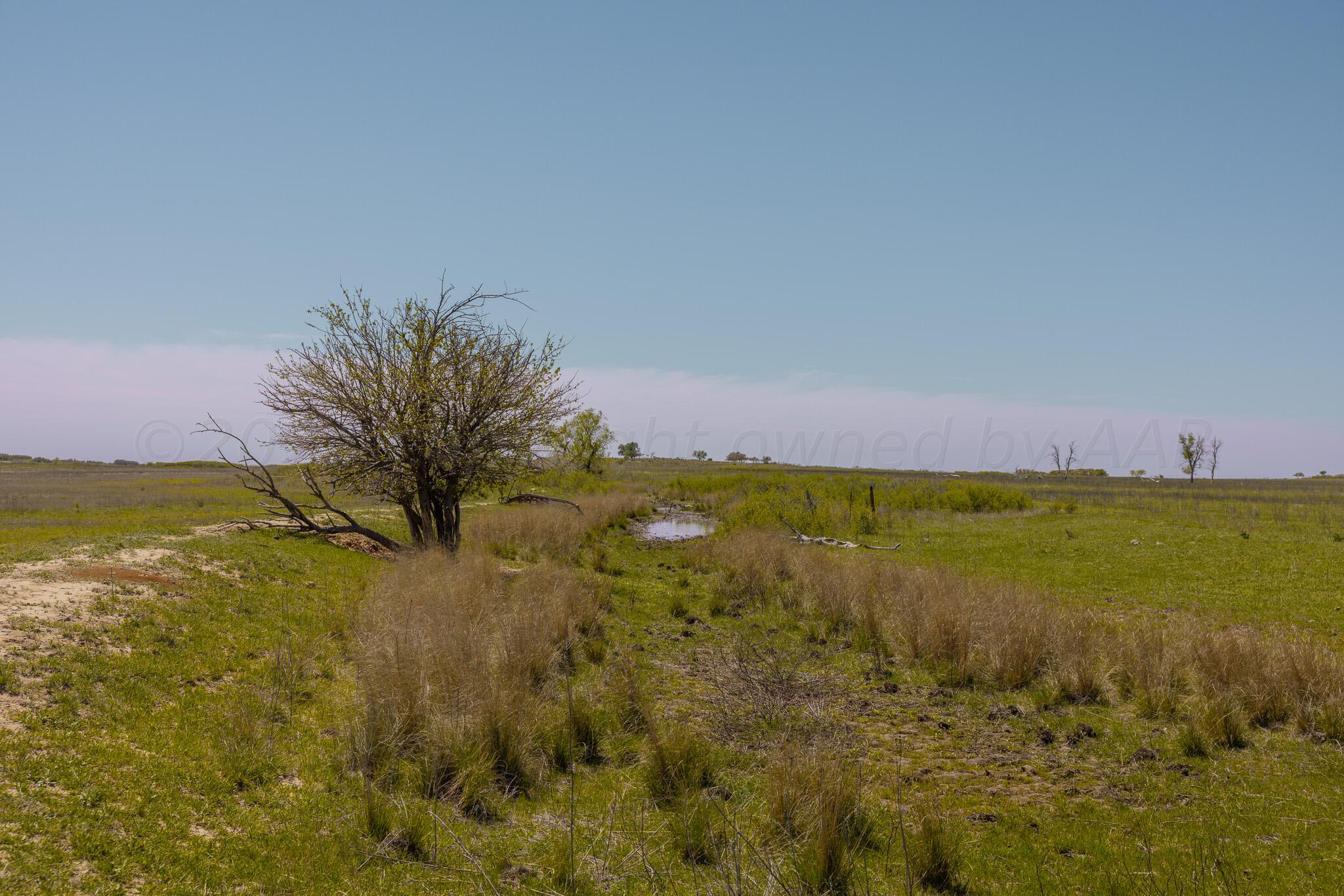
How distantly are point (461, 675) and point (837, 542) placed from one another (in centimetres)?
1933

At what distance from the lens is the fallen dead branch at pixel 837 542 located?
24422mm

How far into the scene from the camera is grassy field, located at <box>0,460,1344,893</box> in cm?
511

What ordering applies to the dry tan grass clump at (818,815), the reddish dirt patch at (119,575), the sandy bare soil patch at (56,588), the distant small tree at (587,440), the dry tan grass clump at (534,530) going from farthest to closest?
the distant small tree at (587,440) → the dry tan grass clump at (534,530) → the reddish dirt patch at (119,575) → the sandy bare soil patch at (56,588) → the dry tan grass clump at (818,815)

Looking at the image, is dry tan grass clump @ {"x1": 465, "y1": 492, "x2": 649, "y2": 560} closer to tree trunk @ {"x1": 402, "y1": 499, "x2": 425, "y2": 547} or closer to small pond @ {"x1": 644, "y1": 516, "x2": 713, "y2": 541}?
tree trunk @ {"x1": 402, "y1": 499, "x2": 425, "y2": 547}

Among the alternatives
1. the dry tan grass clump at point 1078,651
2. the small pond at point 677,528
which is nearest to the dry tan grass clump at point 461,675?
the dry tan grass clump at point 1078,651

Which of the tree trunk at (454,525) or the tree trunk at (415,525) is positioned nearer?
the tree trunk at (415,525)

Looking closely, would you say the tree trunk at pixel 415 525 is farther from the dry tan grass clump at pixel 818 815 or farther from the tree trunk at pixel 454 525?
the dry tan grass clump at pixel 818 815

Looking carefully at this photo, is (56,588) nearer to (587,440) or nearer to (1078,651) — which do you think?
(1078,651)

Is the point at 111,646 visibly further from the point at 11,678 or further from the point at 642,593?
the point at 642,593

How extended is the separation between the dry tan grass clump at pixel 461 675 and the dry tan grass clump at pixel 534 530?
753 cm

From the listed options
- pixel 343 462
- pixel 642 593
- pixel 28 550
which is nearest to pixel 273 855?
pixel 28 550

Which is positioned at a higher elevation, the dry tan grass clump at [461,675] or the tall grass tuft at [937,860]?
the dry tan grass clump at [461,675]

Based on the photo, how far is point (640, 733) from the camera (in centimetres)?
809

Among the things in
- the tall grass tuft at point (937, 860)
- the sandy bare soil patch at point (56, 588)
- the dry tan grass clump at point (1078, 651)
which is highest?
the sandy bare soil patch at point (56, 588)
